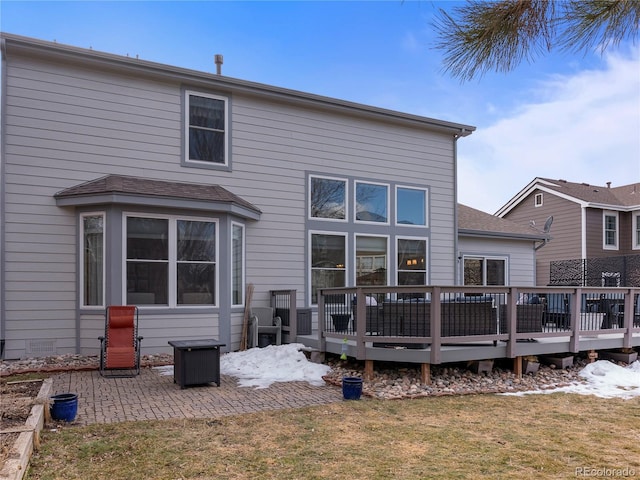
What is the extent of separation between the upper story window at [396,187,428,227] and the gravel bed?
174 inches

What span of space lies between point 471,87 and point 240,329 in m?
6.38

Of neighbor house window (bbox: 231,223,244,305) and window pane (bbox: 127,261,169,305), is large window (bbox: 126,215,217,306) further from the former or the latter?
neighbor house window (bbox: 231,223,244,305)

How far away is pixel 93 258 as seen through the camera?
794cm

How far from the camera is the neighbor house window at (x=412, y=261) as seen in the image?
10.9 m

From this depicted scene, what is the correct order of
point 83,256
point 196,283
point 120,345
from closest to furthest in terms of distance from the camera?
point 120,345, point 83,256, point 196,283

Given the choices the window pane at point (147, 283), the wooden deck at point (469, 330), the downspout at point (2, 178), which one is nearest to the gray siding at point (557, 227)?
the wooden deck at point (469, 330)

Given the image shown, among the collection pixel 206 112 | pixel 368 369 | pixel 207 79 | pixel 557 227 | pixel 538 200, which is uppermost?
pixel 207 79

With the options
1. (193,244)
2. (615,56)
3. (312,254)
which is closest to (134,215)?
(193,244)

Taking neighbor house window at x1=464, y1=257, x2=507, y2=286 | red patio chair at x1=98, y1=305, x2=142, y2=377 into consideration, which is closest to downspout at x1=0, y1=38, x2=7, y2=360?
red patio chair at x1=98, y1=305, x2=142, y2=377

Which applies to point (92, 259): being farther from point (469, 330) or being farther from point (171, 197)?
point (469, 330)

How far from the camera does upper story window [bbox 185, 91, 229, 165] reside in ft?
29.3

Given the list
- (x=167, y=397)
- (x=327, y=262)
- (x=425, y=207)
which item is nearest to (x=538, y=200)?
(x=425, y=207)

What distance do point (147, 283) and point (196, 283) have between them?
80 cm

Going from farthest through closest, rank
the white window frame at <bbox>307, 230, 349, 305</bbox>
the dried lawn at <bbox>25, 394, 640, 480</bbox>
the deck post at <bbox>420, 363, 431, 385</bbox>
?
the white window frame at <bbox>307, 230, 349, 305</bbox> → the deck post at <bbox>420, 363, 431, 385</bbox> → the dried lawn at <bbox>25, 394, 640, 480</bbox>
